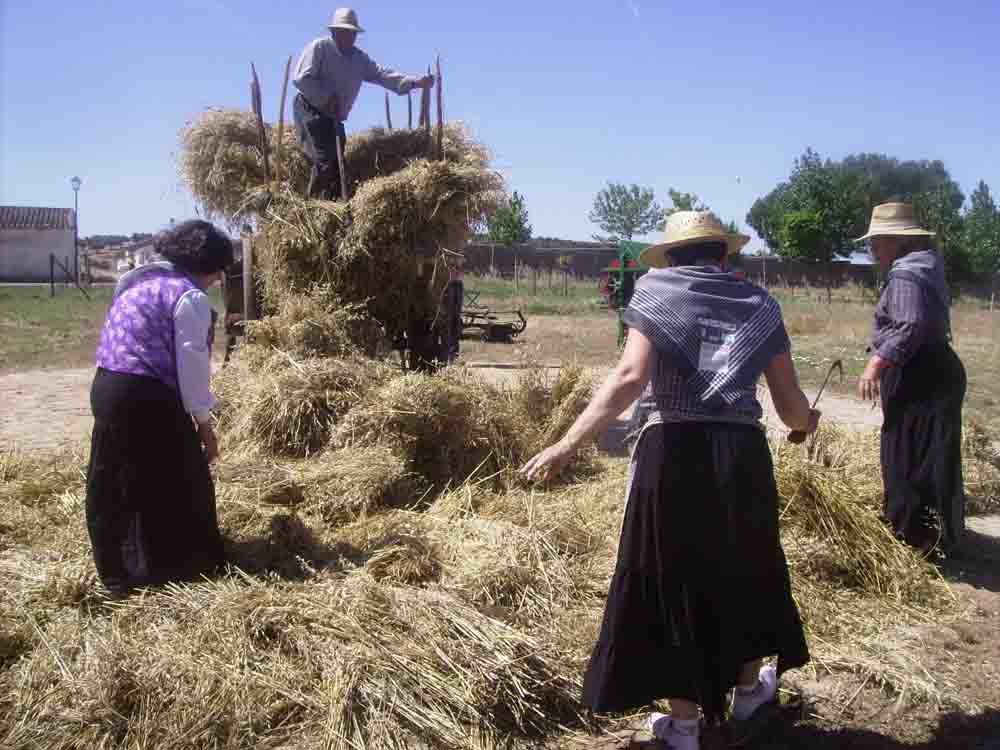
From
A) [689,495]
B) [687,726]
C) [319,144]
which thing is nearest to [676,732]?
[687,726]

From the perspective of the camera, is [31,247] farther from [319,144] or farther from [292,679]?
[292,679]

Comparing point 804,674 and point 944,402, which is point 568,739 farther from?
point 944,402

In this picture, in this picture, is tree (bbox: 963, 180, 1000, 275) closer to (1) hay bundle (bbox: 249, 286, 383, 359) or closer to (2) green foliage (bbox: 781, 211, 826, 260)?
Result: (2) green foliage (bbox: 781, 211, 826, 260)

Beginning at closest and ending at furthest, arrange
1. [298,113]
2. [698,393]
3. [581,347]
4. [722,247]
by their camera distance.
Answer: [698,393] → [722,247] → [298,113] → [581,347]

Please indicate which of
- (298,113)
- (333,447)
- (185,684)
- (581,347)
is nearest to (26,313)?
(581,347)

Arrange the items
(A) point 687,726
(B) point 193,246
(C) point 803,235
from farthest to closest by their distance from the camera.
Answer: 1. (C) point 803,235
2. (B) point 193,246
3. (A) point 687,726

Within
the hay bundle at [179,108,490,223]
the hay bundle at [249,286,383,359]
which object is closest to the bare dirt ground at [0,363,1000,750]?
the hay bundle at [249,286,383,359]

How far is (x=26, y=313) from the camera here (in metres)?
19.2

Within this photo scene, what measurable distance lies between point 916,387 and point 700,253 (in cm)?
214

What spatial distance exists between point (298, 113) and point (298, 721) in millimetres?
4893

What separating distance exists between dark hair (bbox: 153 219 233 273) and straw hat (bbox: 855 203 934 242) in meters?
3.09

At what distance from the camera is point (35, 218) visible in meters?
46.7

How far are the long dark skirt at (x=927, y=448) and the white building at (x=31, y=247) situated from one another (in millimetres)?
46054

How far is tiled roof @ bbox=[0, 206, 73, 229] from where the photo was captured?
45528 mm
